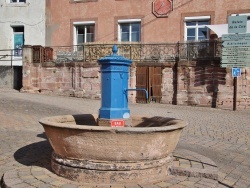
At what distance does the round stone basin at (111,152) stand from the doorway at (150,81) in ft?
38.1

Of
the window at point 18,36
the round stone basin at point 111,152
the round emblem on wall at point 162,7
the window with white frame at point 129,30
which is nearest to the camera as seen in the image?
the round stone basin at point 111,152

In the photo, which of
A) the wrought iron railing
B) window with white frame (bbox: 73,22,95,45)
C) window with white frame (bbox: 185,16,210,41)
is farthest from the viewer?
the wrought iron railing

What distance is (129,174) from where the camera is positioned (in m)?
4.17

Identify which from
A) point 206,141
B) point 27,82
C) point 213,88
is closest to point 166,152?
point 206,141

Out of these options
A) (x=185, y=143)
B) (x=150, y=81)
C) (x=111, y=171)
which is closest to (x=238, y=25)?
(x=185, y=143)

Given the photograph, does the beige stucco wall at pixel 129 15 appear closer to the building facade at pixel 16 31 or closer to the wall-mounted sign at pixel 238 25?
the building facade at pixel 16 31

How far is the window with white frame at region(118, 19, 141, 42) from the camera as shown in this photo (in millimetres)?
20438

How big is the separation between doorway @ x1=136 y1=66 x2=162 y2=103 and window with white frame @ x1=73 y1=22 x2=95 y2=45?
6.74 metres

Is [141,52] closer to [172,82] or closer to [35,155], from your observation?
[172,82]

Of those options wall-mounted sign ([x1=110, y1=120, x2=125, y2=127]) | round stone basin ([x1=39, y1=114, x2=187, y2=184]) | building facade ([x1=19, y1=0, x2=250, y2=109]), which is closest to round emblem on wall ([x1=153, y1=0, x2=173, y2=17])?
building facade ([x1=19, y1=0, x2=250, y2=109])

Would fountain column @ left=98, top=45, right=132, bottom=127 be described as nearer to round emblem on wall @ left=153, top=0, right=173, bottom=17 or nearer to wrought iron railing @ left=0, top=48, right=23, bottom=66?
round emblem on wall @ left=153, top=0, right=173, bottom=17

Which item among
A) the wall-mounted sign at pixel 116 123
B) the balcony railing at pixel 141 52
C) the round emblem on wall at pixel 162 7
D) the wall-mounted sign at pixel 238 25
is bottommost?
the wall-mounted sign at pixel 116 123

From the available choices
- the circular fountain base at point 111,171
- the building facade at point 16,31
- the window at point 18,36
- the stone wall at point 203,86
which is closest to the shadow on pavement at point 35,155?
the circular fountain base at point 111,171

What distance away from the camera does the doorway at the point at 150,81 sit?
52.3 feet
